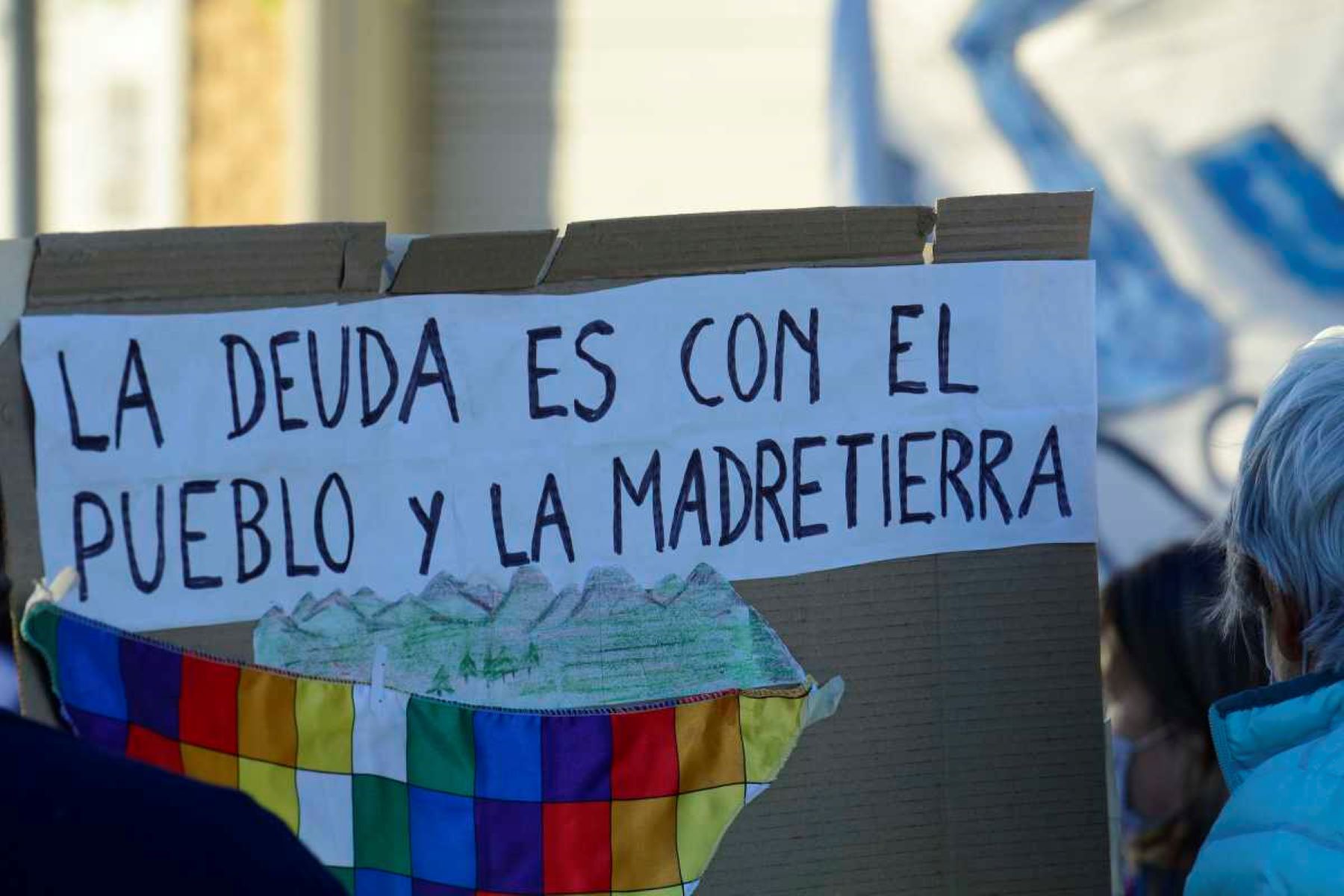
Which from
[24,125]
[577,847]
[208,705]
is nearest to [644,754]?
[577,847]

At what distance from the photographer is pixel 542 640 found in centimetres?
145

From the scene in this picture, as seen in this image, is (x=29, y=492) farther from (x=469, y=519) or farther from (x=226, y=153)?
(x=226, y=153)

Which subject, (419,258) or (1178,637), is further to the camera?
(1178,637)

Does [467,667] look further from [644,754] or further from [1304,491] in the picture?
[1304,491]

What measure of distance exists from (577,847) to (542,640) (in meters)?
0.20

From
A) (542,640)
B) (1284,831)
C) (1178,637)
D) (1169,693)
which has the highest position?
(542,640)

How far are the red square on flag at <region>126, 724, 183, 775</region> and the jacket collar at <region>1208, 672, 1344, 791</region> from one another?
3.22 feet

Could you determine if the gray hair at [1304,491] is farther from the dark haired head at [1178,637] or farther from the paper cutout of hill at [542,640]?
the dark haired head at [1178,637]

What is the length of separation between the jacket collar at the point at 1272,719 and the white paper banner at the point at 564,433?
0.27 m

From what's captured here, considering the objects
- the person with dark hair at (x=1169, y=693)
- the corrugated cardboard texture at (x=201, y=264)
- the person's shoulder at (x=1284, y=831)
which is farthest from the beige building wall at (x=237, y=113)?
the person's shoulder at (x=1284, y=831)

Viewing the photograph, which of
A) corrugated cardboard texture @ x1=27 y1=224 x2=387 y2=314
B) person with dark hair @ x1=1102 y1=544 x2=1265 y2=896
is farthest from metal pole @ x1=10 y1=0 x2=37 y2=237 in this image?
corrugated cardboard texture @ x1=27 y1=224 x2=387 y2=314

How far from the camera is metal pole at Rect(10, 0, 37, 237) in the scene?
558cm

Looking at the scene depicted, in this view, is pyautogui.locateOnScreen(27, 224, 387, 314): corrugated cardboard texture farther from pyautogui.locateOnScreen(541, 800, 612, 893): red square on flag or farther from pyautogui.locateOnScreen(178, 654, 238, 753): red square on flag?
pyautogui.locateOnScreen(541, 800, 612, 893): red square on flag

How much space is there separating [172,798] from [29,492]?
507 mm
